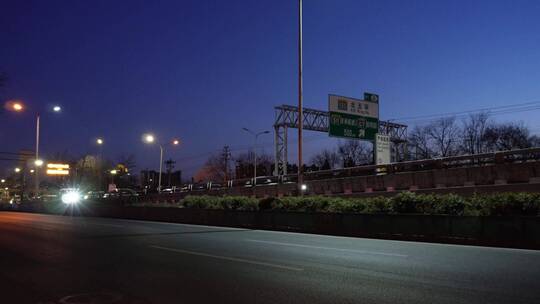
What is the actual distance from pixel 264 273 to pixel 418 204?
10.4 meters

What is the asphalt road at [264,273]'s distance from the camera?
7.21 metres

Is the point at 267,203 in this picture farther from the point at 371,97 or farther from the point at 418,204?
the point at 418,204

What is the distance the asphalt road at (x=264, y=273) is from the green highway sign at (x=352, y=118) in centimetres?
1201

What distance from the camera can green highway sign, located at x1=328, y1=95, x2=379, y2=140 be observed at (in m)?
25.4

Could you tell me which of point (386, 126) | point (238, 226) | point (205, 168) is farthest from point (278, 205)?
point (205, 168)

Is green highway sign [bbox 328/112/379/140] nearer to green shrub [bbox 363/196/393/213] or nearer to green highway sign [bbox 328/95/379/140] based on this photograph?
green highway sign [bbox 328/95/379/140]

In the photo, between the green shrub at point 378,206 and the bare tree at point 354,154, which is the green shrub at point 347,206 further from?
the bare tree at point 354,154

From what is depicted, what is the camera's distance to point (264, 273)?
30.1 feet

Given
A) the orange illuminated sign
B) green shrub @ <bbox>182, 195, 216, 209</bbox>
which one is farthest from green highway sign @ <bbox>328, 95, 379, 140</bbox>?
the orange illuminated sign

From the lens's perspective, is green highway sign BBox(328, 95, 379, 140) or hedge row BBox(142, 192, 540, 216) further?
green highway sign BBox(328, 95, 379, 140)

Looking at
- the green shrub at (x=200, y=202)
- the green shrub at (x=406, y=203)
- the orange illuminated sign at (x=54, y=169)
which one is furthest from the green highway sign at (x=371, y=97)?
the orange illuminated sign at (x=54, y=169)

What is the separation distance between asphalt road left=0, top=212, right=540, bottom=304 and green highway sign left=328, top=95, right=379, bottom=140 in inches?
473

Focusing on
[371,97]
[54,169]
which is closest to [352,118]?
[371,97]

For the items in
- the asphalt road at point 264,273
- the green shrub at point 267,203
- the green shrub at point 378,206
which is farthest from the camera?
the green shrub at point 267,203
